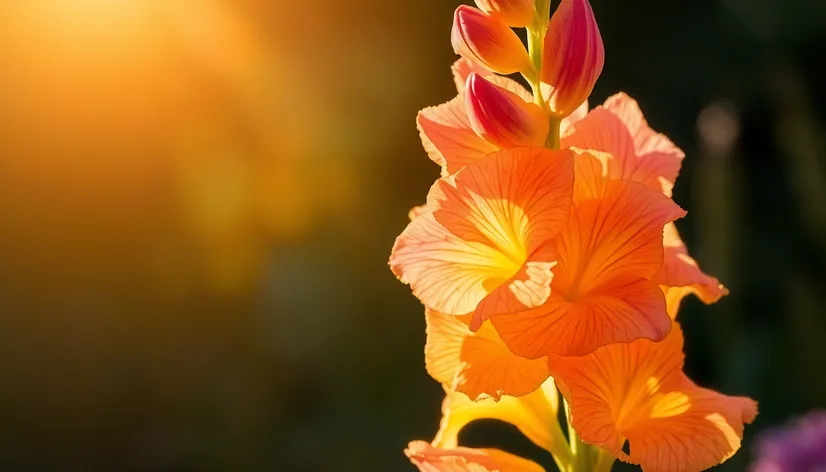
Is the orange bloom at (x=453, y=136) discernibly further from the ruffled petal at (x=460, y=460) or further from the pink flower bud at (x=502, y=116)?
the ruffled petal at (x=460, y=460)

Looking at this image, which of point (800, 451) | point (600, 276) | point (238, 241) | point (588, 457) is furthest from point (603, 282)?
point (238, 241)

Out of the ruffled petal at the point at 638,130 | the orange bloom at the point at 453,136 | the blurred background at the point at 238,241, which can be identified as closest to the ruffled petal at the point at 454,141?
the orange bloom at the point at 453,136

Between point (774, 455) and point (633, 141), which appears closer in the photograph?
point (633, 141)

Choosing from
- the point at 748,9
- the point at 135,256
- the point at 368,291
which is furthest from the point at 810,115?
the point at 135,256

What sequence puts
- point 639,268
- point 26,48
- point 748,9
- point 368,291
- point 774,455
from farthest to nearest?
point 748,9 → point 368,291 → point 26,48 → point 774,455 → point 639,268

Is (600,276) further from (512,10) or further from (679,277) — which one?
(512,10)

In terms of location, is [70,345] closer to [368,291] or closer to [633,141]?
[368,291]
